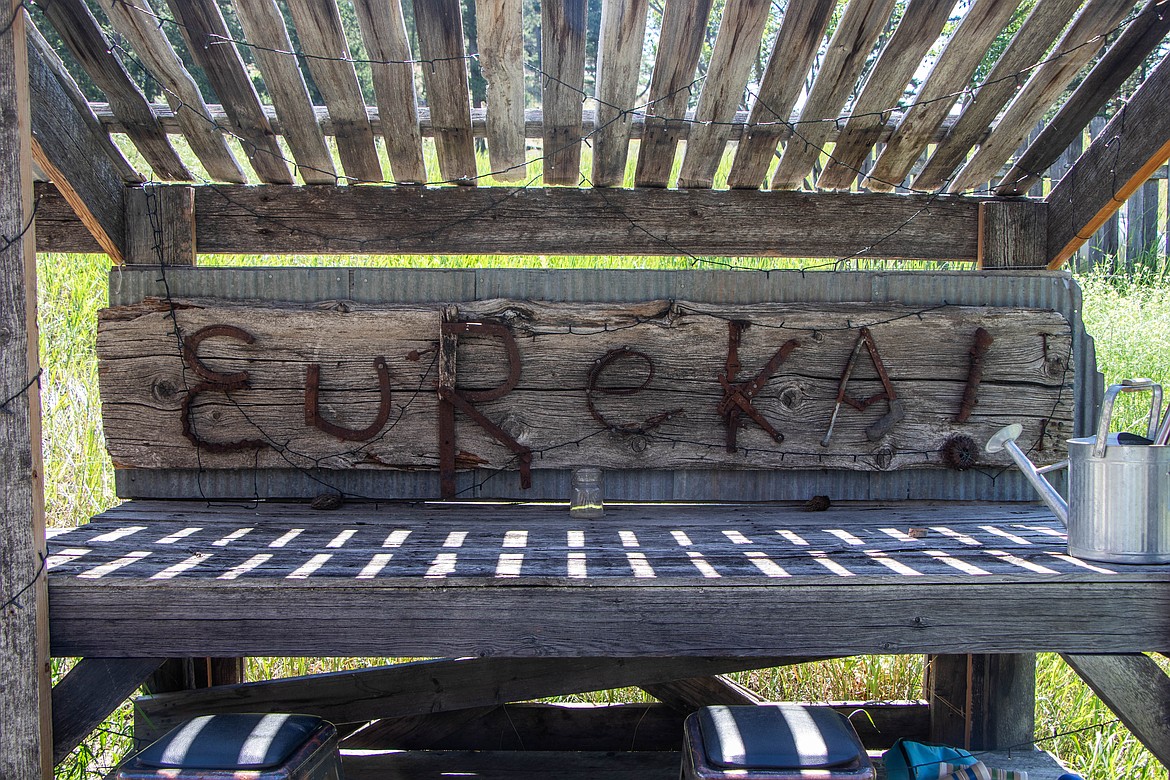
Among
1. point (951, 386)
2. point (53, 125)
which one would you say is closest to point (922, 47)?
point (951, 386)

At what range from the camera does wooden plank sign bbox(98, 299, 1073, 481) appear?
378 cm

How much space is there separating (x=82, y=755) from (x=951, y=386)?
13.6ft

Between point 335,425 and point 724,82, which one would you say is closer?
point 724,82

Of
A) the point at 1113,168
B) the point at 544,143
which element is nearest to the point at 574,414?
the point at 544,143

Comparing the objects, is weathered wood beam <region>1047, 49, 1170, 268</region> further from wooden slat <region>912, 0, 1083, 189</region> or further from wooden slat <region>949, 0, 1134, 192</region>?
wooden slat <region>912, 0, 1083, 189</region>

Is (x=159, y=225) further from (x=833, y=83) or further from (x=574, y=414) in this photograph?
(x=833, y=83)

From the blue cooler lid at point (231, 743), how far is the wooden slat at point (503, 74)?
2.08 meters

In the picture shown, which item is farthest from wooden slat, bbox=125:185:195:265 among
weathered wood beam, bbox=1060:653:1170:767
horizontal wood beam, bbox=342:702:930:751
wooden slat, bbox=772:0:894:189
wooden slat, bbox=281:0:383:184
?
weathered wood beam, bbox=1060:653:1170:767

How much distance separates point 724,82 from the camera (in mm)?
3143

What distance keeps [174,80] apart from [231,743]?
2195 mm

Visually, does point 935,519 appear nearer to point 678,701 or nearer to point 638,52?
point 678,701

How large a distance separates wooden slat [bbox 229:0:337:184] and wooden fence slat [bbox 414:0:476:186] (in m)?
0.45

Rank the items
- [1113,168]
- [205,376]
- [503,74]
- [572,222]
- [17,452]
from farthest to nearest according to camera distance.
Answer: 1. [572,222]
2. [205,376]
3. [1113,168]
4. [503,74]
5. [17,452]

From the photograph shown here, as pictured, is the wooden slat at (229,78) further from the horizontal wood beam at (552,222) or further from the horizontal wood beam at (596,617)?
the horizontal wood beam at (596,617)
